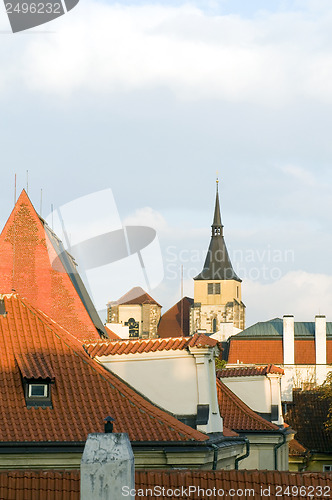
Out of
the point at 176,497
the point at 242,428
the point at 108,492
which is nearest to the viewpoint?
the point at 108,492

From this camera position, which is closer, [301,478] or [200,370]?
[301,478]

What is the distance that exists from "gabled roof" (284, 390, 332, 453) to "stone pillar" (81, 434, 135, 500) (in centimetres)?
3138

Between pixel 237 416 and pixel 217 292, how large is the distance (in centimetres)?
11874

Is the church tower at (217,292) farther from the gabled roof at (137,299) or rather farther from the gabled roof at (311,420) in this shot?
the gabled roof at (311,420)

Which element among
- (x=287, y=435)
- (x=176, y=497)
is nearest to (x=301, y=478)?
(x=176, y=497)

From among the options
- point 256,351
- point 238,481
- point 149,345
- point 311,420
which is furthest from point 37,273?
point 256,351

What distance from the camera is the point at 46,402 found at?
51.6 ft

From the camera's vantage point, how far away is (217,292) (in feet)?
465

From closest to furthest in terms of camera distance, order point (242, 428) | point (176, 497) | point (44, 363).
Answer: point (176, 497) → point (44, 363) → point (242, 428)

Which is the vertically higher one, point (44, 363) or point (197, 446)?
point (44, 363)

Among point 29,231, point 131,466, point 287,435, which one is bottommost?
point 287,435

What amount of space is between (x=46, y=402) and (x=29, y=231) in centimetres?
1012

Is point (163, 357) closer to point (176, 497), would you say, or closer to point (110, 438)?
point (176, 497)

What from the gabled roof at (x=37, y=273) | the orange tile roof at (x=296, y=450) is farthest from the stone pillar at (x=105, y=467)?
the orange tile roof at (x=296, y=450)
